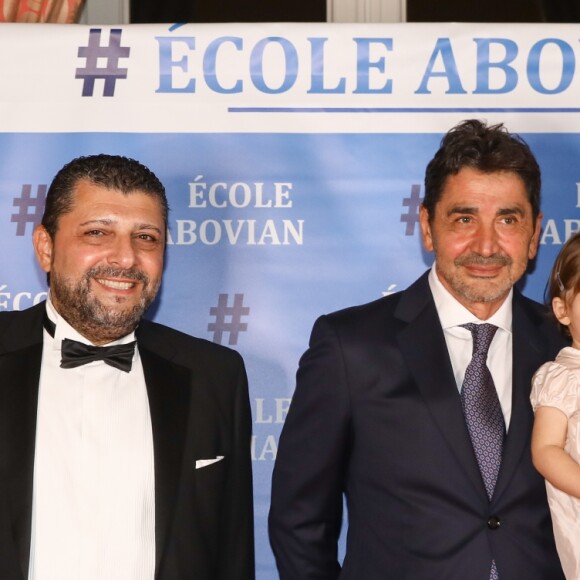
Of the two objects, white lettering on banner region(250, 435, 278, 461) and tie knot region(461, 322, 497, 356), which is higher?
tie knot region(461, 322, 497, 356)

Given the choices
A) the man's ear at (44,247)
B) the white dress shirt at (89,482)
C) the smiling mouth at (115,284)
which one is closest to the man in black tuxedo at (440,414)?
the white dress shirt at (89,482)

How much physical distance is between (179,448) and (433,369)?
68 centimetres

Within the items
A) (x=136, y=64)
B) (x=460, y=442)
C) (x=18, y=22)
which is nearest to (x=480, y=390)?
(x=460, y=442)

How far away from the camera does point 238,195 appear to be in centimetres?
353

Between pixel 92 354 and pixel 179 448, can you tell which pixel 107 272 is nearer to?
pixel 92 354

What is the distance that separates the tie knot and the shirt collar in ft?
0.04

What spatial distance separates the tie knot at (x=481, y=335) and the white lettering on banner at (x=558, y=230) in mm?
831

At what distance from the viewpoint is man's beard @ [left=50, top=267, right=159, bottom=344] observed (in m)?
2.70

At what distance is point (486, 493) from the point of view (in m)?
2.60

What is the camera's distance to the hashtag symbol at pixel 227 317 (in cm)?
352

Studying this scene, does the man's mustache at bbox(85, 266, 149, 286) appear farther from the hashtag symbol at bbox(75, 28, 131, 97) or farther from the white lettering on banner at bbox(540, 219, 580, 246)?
the white lettering on banner at bbox(540, 219, 580, 246)

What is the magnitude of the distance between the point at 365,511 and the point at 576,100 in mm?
1590

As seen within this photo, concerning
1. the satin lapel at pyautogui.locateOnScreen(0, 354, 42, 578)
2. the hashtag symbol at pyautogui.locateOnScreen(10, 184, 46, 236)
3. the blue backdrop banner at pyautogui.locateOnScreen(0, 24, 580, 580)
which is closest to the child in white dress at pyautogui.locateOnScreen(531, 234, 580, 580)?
the blue backdrop banner at pyautogui.locateOnScreen(0, 24, 580, 580)

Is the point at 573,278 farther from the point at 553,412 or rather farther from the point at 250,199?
the point at 250,199
